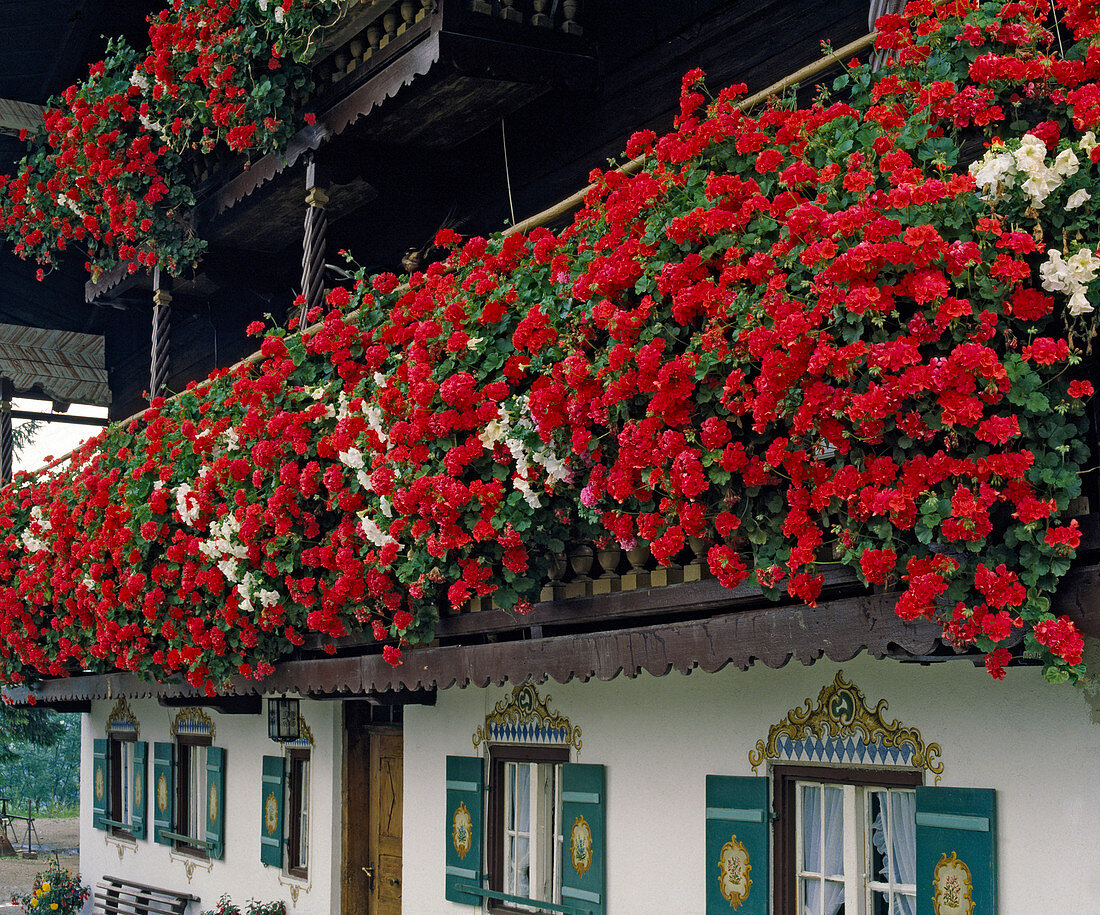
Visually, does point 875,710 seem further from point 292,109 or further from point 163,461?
point 292,109

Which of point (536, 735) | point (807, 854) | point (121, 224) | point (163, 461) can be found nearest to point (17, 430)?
point (121, 224)

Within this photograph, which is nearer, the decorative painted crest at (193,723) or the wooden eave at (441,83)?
the wooden eave at (441,83)

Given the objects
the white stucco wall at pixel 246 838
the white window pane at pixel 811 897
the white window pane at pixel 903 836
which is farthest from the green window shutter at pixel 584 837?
the white stucco wall at pixel 246 838

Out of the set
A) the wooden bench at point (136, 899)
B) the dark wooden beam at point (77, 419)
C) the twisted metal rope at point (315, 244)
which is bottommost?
the wooden bench at point (136, 899)

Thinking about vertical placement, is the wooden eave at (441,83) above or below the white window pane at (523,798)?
above

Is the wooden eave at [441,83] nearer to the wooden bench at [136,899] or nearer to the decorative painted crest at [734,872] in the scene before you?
the decorative painted crest at [734,872]

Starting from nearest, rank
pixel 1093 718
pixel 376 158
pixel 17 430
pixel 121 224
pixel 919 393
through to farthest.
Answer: pixel 919 393, pixel 1093 718, pixel 376 158, pixel 121 224, pixel 17 430

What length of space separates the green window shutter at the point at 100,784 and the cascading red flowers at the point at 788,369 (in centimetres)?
819

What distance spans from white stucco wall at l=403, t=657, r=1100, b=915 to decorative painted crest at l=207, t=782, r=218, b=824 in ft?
9.82

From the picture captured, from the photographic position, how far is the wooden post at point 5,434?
44.6ft

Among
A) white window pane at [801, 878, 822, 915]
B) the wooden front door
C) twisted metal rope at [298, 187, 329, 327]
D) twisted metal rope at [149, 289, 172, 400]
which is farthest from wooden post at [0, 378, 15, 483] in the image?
white window pane at [801, 878, 822, 915]

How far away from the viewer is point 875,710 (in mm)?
5547

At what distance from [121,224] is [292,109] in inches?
97.4

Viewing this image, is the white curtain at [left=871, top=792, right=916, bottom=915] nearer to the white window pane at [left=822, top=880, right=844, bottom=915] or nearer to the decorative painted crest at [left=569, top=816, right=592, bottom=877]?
the white window pane at [left=822, top=880, right=844, bottom=915]
